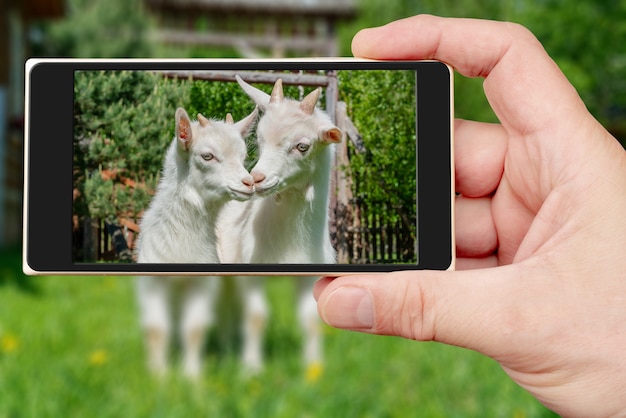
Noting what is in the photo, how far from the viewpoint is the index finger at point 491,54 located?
37.8 inches

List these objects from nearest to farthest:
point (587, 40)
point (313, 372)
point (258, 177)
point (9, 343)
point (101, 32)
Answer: point (258, 177) < point (313, 372) < point (9, 343) < point (587, 40) < point (101, 32)

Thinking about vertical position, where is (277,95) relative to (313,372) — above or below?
above

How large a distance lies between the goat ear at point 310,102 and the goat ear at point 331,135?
3cm

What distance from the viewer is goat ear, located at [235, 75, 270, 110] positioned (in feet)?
3.26

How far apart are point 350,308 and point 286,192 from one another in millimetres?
202

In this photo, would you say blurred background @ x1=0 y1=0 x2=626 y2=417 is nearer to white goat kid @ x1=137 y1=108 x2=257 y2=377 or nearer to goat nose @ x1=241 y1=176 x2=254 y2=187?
white goat kid @ x1=137 y1=108 x2=257 y2=377

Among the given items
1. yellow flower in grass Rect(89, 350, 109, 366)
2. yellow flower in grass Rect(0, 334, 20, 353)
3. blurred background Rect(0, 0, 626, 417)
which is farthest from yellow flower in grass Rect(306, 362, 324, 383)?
yellow flower in grass Rect(0, 334, 20, 353)

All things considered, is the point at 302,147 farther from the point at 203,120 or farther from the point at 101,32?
the point at 101,32

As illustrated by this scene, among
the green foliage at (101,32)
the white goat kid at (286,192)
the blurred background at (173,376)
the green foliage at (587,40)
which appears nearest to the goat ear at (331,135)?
the white goat kid at (286,192)

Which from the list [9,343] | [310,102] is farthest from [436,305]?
[9,343]

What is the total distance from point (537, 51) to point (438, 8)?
22.7 ft

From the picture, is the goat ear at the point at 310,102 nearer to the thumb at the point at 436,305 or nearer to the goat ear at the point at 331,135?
the goat ear at the point at 331,135

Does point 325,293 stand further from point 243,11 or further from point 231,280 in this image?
point 243,11

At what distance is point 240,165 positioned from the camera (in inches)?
39.6
